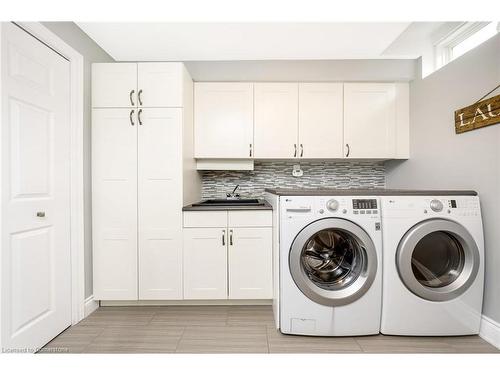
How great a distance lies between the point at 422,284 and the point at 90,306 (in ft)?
8.26

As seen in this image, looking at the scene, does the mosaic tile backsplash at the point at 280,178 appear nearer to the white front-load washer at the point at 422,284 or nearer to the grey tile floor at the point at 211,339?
the white front-load washer at the point at 422,284

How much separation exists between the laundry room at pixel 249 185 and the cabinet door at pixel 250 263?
12 mm

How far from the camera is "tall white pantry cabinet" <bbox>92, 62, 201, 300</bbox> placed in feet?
7.25

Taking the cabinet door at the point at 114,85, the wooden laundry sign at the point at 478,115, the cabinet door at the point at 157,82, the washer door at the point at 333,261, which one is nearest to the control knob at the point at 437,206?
the washer door at the point at 333,261

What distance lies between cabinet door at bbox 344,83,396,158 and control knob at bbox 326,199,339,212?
1.11 meters

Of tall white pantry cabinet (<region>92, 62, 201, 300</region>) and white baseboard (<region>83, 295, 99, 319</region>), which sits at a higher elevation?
tall white pantry cabinet (<region>92, 62, 201, 300</region>)

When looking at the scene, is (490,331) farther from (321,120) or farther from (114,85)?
(114,85)

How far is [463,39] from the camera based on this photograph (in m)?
2.24

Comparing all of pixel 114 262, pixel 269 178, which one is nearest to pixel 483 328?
pixel 269 178

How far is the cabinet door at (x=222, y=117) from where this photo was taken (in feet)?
8.70

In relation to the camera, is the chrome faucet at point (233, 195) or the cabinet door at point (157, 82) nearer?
the cabinet door at point (157, 82)

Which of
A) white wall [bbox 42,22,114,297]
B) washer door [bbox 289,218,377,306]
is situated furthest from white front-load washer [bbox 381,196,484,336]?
white wall [bbox 42,22,114,297]

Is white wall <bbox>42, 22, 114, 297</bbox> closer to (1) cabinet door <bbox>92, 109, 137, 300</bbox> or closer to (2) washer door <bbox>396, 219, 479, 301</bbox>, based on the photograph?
(1) cabinet door <bbox>92, 109, 137, 300</bbox>

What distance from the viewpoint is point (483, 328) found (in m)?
1.78
